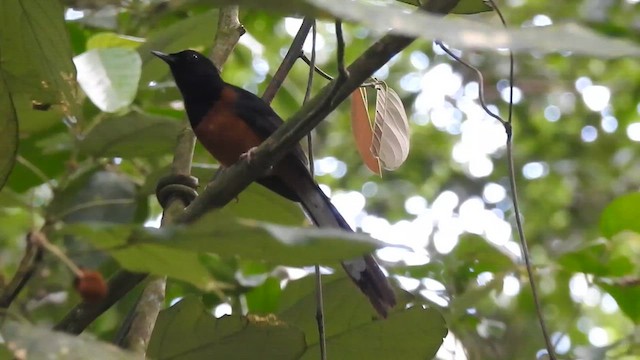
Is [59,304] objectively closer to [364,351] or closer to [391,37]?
[364,351]

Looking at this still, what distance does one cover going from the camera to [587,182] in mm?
5785

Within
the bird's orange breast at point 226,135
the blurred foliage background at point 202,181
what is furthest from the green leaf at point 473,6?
the bird's orange breast at point 226,135

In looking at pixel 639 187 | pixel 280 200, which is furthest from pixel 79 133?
pixel 639 187

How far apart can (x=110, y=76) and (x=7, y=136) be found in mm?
180

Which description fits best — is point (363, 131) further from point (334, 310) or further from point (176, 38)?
point (176, 38)

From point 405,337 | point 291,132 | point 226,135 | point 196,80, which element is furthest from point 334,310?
point 196,80

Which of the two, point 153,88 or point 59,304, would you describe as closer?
point 153,88

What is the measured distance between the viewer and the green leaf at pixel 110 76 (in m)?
0.98

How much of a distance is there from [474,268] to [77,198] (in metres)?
0.86

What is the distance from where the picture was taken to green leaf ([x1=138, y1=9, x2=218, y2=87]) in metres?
1.56

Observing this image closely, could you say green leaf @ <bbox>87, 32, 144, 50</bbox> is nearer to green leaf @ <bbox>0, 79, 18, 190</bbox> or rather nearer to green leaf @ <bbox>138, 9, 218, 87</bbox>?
green leaf @ <bbox>138, 9, 218, 87</bbox>

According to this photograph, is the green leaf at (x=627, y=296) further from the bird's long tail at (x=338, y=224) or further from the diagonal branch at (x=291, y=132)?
the diagonal branch at (x=291, y=132)

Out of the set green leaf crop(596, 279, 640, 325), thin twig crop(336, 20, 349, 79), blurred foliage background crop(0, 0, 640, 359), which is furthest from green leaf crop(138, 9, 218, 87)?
green leaf crop(596, 279, 640, 325)

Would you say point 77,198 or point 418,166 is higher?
point 77,198
